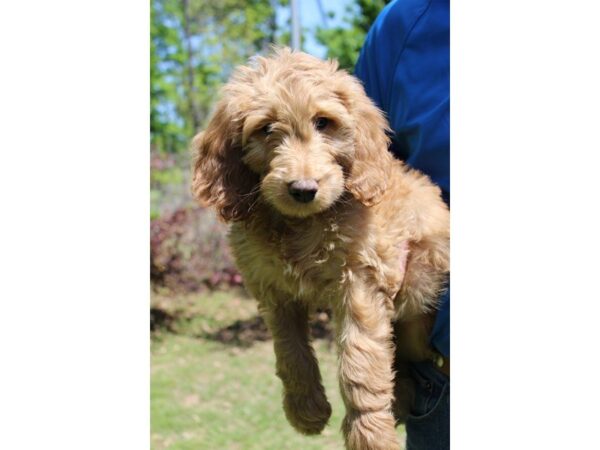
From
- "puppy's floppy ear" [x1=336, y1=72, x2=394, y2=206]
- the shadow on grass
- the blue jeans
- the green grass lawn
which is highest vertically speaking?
"puppy's floppy ear" [x1=336, y1=72, x2=394, y2=206]

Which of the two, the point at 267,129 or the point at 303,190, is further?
the point at 267,129

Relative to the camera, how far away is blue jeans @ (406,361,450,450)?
288 cm

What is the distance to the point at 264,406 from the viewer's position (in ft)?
25.6

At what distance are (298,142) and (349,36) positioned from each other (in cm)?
635

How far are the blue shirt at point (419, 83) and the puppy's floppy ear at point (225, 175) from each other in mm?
716

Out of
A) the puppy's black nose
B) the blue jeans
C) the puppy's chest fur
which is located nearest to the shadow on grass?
the blue jeans

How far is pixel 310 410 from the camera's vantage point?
273 cm

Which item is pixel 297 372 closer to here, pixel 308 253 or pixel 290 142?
pixel 308 253

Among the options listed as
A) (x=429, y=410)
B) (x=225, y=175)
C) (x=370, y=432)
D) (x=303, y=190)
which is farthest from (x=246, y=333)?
(x=303, y=190)

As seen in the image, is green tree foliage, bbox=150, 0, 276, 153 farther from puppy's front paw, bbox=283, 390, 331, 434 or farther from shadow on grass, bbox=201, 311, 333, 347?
puppy's front paw, bbox=283, 390, 331, 434

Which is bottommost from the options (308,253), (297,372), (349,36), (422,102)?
(297,372)

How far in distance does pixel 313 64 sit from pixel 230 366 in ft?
22.8

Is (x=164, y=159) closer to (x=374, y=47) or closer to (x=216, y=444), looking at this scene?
(x=216, y=444)

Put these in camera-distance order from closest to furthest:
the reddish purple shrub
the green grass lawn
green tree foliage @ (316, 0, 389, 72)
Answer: the green grass lawn, green tree foliage @ (316, 0, 389, 72), the reddish purple shrub
